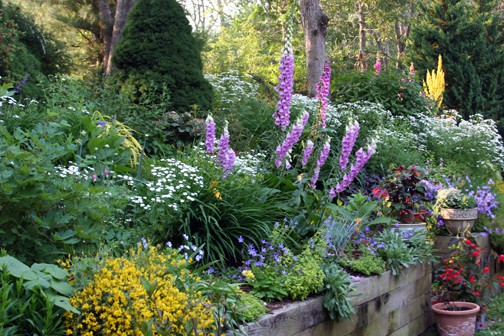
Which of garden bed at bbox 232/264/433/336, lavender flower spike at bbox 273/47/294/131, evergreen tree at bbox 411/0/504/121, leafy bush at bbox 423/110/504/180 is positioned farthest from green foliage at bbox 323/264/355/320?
evergreen tree at bbox 411/0/504/121

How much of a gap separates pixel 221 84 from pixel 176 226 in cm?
480

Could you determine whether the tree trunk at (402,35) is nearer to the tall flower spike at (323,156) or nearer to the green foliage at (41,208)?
the tall flower spike at (323,156)

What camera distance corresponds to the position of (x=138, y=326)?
7.97 ft

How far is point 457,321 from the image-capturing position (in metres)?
5.05

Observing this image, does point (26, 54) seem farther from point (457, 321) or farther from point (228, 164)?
point (457, 321)

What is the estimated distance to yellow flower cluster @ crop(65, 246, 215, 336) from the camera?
2.40 meters

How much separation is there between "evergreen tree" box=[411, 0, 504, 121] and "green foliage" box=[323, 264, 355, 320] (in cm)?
1268

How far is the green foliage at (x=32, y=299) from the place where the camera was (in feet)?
7.47

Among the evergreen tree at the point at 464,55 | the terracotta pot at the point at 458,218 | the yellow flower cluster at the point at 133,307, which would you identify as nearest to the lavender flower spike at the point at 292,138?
the terracotta pot at the point at 458,218

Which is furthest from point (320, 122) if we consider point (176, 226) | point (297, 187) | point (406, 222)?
point (176, 226)

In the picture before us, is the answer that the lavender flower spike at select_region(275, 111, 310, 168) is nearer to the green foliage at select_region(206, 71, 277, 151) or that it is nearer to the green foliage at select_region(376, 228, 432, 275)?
the green foliage at select_region(376, 228, 432, 275)

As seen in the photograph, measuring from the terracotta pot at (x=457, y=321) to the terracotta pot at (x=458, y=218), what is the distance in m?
1.08

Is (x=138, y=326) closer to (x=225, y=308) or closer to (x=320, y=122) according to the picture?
(x=225, y=308)

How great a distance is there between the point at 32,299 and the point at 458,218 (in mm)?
4832
